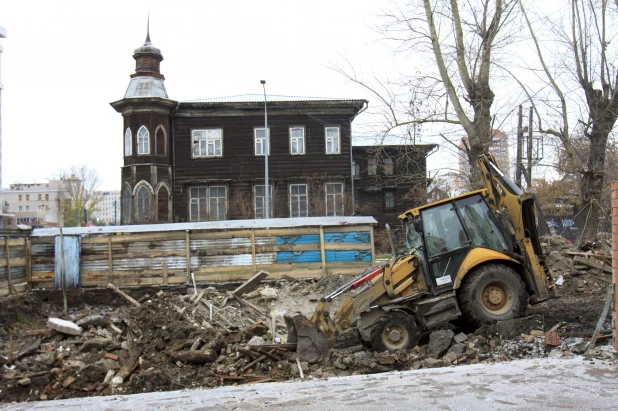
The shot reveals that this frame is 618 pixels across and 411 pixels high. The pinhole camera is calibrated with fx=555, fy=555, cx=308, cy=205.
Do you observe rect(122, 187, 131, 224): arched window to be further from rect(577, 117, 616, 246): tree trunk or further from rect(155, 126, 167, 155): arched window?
rect(577, 117, 616, 246): tree trunk

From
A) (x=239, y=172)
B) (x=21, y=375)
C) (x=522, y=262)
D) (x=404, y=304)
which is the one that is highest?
(x=239, y=172)

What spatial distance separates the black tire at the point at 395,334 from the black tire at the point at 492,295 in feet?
3.19

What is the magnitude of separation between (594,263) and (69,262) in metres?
15.1

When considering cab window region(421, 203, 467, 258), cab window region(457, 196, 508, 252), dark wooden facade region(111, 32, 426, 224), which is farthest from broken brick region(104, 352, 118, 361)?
dark wooden facade region(111, 32, 426, 224)

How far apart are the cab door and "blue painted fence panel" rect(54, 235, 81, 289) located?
1204 centimetres

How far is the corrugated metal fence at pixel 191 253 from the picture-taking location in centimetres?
1727

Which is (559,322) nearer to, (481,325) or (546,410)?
(481,325)

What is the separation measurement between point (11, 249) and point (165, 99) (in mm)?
17816

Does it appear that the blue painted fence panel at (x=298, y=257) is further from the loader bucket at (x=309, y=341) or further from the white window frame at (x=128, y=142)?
the white window frame at (x=128, y=142)

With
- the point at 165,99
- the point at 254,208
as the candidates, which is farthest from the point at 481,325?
the point at 165,99

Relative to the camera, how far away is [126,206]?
3244 cm

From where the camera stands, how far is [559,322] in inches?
352

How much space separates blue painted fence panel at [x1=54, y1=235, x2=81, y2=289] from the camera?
17.2 meters

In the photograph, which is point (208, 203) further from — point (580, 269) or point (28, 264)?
point (580, 269)
